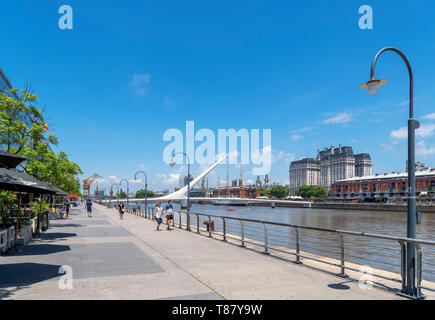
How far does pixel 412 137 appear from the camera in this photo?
24.4 ft

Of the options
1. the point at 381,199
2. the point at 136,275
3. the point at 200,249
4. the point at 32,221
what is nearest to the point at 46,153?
the point at 32,221

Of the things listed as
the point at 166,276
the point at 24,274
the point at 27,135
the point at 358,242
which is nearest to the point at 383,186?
the point at 358,242

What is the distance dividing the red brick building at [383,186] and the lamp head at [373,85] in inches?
5466

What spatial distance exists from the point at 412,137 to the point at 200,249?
8341 millimetres

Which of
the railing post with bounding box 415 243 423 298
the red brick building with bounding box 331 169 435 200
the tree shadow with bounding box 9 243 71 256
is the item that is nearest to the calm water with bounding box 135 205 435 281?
the railing post with bounding box 415 243 423 298

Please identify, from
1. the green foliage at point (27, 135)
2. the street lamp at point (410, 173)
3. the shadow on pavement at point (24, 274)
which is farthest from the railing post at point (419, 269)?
the green foliage at point (27, 135)

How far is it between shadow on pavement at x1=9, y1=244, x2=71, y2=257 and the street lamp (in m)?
11.2

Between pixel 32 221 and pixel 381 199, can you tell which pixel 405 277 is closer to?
pixel 32 221

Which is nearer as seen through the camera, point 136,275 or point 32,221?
point 136,275

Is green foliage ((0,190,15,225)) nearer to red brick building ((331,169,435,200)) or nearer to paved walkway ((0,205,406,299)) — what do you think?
paved walkway ((0,205,406,299))

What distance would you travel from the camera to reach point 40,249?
1264cm

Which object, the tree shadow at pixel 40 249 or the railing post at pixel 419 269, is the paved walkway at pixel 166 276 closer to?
the tree shadow at pixel 40 249

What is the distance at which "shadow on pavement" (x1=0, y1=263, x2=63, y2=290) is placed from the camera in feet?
24.5

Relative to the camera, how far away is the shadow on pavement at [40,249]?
38.3 ft
